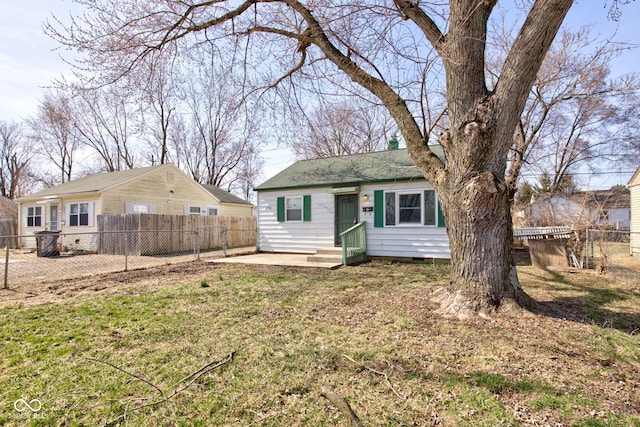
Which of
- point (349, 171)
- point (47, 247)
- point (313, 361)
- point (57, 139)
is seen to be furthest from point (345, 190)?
point (57, 139)

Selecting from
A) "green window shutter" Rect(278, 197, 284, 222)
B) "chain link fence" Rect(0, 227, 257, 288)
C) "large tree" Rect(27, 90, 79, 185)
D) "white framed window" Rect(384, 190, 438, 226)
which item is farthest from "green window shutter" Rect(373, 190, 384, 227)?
"large tree" Rect(27, 90, 79, 185)

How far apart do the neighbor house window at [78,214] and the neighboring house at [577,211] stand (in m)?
18.7

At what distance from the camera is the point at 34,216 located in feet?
56.2

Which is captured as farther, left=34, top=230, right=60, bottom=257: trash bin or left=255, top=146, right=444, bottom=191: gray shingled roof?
left=34, top=230, right=60, bottom=257: trash bin

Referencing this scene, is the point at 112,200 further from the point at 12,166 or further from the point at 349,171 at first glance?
the point at 12,166

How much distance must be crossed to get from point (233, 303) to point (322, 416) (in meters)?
3.18

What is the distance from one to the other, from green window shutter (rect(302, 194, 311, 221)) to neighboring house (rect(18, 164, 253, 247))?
9.16 meters

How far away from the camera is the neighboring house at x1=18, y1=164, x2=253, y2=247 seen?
47.7 ft

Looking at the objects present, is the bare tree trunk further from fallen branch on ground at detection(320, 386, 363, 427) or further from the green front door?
the green front door

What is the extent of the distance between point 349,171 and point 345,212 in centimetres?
157

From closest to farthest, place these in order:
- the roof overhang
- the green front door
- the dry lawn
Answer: the dry lawn
the roof overhang
the green front door

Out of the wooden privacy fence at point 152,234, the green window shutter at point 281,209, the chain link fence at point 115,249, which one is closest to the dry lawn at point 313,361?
the chain link fence at point 115,249

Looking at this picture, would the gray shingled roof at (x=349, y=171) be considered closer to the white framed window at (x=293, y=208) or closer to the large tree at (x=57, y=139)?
the white framed window at (x=293, y=208)

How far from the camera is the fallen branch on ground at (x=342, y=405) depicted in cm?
206
